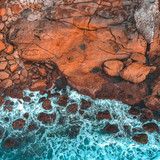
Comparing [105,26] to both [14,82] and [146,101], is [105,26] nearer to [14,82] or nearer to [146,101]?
[146,101]

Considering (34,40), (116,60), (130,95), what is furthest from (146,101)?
(34,40)

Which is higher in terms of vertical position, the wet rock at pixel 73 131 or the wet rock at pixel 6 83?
the wet rock at pixel 6 83

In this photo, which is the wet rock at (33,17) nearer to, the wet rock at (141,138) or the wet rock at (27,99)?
the wet rock at (27,99)

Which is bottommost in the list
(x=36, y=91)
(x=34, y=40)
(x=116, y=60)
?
(x=36, y=91)

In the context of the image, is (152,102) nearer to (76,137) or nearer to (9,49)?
(76,137)

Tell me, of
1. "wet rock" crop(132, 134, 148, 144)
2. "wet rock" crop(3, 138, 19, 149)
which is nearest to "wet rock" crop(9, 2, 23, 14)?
"wet rock" crop(3, 138, 19, 149)

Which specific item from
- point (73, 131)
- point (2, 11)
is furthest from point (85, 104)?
point (2, 11)

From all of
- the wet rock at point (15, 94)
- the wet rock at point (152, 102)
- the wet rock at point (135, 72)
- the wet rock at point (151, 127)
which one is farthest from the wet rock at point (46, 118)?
the wet rock at point (152, 102)
